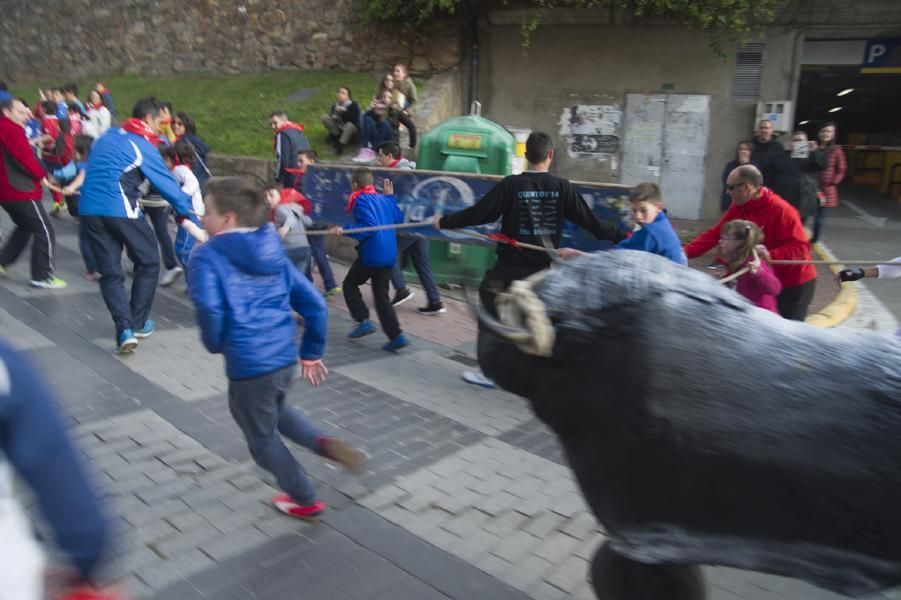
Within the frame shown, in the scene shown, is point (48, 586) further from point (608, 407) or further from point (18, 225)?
point (18, 225)

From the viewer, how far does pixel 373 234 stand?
237 inches

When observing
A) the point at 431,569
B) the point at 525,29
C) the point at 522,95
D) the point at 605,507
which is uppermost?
the point at 525,29

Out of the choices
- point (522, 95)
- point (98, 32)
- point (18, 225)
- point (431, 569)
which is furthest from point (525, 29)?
point (98, 32)

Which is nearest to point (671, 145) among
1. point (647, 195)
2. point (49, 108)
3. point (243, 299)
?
point (647, 195)

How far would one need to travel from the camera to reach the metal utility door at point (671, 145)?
1316cm

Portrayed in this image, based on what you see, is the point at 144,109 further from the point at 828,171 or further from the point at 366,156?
the point at 828,171

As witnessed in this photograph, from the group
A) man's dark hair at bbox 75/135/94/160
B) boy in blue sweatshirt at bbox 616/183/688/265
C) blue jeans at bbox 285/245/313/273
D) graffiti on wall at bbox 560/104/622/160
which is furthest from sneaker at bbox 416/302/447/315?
graffiti on wall at bbox 560/104/622/160

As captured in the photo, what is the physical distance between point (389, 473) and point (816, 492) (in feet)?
8.50

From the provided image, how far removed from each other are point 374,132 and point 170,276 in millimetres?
4424

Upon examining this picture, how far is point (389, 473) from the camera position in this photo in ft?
13.2

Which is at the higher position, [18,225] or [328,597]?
[18,225]

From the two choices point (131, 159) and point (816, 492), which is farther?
point (131, 159)

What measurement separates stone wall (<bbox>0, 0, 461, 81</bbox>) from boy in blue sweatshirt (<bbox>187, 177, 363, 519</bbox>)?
39.7ft

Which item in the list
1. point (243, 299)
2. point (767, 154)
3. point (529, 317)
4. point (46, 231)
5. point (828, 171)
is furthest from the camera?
point (828, 171)
